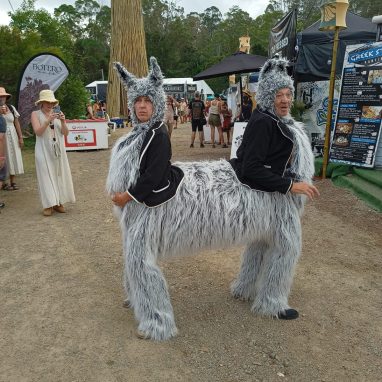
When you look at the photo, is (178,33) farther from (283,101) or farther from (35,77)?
(283,101)

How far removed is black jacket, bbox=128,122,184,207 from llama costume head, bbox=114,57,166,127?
10cm

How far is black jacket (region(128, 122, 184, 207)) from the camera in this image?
2592mm

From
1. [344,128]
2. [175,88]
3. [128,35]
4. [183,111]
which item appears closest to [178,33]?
[175,88]

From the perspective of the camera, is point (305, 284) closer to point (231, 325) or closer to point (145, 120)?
point (231, 325)

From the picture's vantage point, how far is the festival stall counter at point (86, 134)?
11766 mm

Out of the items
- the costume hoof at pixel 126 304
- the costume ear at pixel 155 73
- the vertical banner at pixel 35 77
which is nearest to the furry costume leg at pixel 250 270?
the costume hoof at pixel 126 304

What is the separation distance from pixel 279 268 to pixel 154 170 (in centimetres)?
126

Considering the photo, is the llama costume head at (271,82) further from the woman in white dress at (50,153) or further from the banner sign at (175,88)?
the banner sign at (175,88)

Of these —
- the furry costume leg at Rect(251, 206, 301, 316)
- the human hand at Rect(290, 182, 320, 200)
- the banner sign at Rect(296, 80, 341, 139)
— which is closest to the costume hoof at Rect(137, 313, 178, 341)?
the furry costume leg at Rect(251, 206, 301, 316)

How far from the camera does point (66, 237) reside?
4996mm

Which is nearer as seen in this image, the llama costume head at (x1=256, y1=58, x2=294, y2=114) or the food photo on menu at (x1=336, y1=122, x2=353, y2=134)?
the llama costume head at (x1=256, y1=58, x2=294, y2=114)

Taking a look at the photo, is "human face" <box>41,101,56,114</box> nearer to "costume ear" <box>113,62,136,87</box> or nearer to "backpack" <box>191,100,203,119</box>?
"costume ear" <box>113,62,136,87</box>

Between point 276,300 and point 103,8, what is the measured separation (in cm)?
6149

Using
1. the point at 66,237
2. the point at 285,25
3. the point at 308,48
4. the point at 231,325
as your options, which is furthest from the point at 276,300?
the point at 285,25
